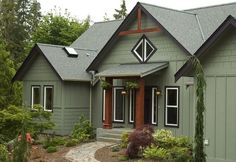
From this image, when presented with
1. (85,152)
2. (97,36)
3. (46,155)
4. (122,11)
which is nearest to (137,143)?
(85,152)

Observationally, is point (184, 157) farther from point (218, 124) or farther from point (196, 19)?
point (196, 19)

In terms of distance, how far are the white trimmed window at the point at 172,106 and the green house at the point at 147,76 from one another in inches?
1.8

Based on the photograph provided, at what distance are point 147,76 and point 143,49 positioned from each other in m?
1.42

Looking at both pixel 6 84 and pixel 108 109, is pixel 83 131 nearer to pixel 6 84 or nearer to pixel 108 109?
pixel 108 109

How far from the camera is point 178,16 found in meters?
21.9

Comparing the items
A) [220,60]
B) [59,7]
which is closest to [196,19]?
[220,60]

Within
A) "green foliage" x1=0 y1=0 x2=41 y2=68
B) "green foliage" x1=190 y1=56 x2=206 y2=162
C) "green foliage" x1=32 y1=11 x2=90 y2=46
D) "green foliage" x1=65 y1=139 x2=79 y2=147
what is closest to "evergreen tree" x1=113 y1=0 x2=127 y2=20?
"green foliage" x1=0 y1=0 x2=41 y2=68

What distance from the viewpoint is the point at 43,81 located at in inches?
963

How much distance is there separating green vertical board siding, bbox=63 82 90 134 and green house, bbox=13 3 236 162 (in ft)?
0.17

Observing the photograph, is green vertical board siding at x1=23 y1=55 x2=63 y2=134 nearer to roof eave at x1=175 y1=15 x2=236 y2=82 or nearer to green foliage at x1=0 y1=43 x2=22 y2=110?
green foliage at x1=0 y1=43 x2=22 y2=110

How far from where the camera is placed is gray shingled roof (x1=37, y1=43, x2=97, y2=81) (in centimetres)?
2322

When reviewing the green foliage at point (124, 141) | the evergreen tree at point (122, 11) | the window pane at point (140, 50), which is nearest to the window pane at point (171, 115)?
the green foliage at point (124, 141)

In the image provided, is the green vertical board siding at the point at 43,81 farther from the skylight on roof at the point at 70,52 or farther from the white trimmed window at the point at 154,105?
the white trimmed window at the point at 154,105

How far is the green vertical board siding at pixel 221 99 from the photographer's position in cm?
1438
